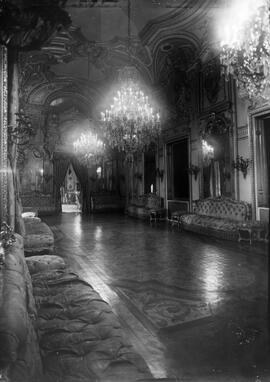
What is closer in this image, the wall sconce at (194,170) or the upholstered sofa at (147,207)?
→ the wall sconce at (194,170)

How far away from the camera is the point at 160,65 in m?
10.6

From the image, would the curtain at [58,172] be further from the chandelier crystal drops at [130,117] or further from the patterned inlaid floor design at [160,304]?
the patterned inlaid floor design at [160,304]

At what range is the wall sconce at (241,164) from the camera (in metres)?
7.10

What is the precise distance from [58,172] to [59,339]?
1448cm

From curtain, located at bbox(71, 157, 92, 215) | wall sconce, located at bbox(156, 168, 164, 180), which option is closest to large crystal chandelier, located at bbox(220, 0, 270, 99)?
wall sconce, located at bbox(156, 168, 164, 180)

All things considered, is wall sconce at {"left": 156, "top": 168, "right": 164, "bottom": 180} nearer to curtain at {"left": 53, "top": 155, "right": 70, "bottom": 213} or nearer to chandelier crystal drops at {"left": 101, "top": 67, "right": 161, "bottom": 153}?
chandelier crystal drops at {"left": 101, "top": 67, "right": 161, "bottom": 153}

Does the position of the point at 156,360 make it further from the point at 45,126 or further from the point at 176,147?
the point at 45,126

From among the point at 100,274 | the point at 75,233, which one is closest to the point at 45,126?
the point at 75,233

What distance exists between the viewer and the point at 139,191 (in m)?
13.5

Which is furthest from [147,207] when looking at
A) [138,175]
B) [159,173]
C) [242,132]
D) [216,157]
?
[242,132]

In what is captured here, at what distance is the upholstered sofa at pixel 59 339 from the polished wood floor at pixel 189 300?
1.22ft

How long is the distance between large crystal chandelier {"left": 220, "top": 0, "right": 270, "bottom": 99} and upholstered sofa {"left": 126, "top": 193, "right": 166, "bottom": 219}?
6799mm

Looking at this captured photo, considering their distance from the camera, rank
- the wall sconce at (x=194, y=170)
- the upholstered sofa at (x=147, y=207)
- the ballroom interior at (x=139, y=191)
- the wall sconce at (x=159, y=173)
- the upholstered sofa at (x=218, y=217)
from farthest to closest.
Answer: the wall sconce at (x=159, y=173) → the upholstered sofa at (x=147, y=207) → the wall sconce at (x=194, y=170) → the upholstered sofa at (x=218, y=217) → the ballroom interior at (x=139, y=191)

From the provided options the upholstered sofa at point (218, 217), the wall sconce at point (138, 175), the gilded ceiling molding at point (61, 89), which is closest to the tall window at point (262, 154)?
the upholstered sofa at point (218, 217)
